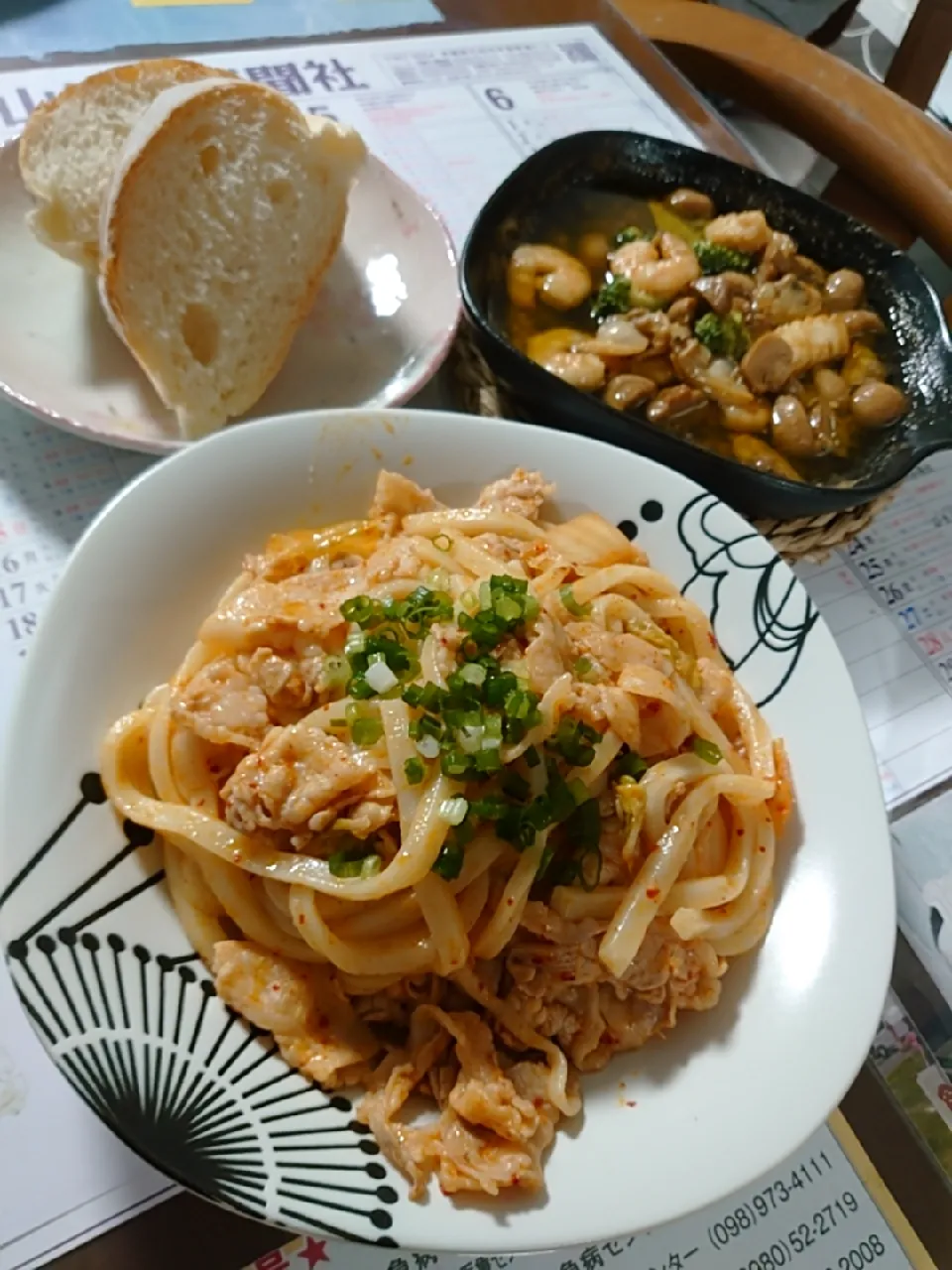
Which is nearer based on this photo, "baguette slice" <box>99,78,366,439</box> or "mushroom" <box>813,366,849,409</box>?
"baguette slice" <box>99,78,366,439</box>

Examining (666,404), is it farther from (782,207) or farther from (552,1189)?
(552,1189)

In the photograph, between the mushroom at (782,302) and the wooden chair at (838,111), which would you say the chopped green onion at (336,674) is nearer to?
the mushroom at (782,302)

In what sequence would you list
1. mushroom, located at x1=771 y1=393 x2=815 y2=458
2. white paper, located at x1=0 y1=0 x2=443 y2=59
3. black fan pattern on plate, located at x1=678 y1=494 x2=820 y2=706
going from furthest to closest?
white paper, located at x1=0 y1=0 x2=443 y2=59 → mushroom, located at x1=771 y1=393 x2=815 y2=458 → black fan pattern on plate, located at x1=678 y1=494 x2=820 y2=706

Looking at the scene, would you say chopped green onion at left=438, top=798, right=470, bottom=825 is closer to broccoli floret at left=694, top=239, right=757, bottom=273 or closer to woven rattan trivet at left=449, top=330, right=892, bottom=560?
woven rattan trivet at left=449, top=330, right=892, bottom=560

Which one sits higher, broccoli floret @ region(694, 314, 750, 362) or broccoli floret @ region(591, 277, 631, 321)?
broccoli floret @ region(694, 314, 750, 362)

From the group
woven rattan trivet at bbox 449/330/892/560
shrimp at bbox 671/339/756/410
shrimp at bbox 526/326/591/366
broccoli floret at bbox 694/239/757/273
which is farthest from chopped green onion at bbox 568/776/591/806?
broccoli floret at bbox 694/239/757/273

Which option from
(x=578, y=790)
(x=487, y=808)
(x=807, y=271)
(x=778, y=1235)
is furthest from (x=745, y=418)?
(x=778, y=1235)

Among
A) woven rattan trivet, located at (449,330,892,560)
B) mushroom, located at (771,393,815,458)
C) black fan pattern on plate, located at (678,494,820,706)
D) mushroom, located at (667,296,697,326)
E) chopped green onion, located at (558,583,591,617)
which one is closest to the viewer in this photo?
chopped green onion, located at (558,583,591,617)
